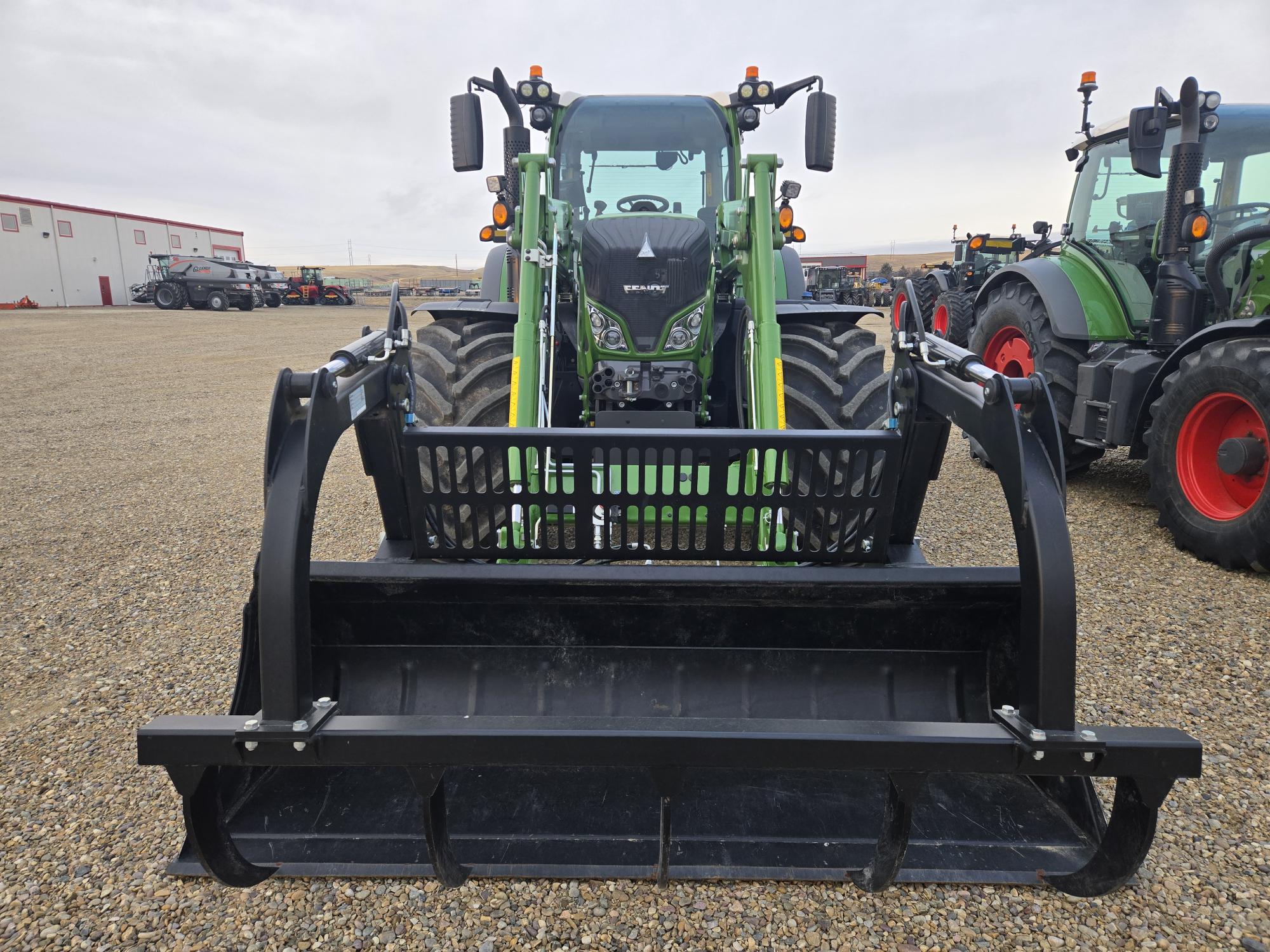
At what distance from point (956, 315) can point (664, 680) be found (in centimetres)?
1008

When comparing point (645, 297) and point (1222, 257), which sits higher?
point (1222, 257)

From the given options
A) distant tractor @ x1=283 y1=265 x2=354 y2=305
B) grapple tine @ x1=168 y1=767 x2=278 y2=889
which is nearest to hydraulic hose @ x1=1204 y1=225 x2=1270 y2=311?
grapple tine @ x1=168 y1=767 x2=278 y2=889

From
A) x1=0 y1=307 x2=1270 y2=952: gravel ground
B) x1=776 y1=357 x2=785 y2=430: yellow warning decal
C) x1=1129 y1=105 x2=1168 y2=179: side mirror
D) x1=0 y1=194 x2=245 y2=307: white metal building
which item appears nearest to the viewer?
x1=0 y1=307 x2=1270 y2=952: gravel ground

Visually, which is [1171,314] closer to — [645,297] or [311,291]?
[645,297]

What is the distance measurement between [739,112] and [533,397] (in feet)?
7.22

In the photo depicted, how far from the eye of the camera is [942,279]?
47.5 feet

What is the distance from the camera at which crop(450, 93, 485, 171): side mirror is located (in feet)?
12.5

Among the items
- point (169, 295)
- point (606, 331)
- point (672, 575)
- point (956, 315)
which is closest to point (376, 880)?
point (672, 575)

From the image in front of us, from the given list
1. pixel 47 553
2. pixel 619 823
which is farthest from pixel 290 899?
pixel 47 553

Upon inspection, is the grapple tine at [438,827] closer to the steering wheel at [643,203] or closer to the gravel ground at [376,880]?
the gravel ground at [376,880]

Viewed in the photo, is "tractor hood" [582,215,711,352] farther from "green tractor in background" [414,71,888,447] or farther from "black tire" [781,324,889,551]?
"black tire" [781,324,889,551]

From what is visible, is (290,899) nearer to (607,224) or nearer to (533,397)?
(533,397)

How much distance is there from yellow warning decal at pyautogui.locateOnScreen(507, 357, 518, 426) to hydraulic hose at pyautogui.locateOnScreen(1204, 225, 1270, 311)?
3314 mm

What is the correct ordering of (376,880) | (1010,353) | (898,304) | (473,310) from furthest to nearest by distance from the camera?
(1010,353) → (473,310) → (898,304) → (376,880)
